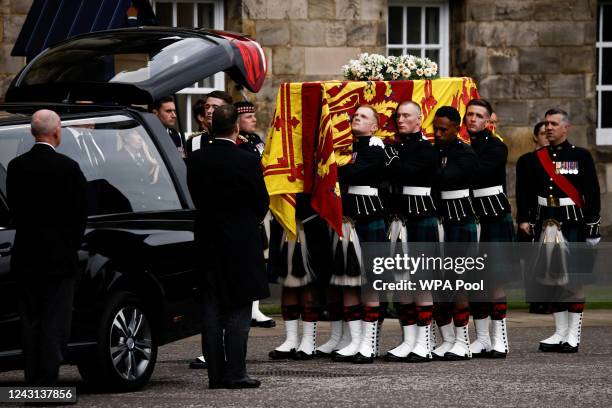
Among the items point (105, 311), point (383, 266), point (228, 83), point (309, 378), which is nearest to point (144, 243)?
point (105, 311)

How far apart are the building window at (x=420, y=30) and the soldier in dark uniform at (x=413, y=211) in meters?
8.42

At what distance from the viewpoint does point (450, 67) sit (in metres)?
20.5

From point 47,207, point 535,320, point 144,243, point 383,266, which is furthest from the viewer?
point 535,320

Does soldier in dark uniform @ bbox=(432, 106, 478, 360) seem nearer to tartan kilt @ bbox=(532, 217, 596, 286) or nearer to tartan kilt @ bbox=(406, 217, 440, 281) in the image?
tartan kilt @ bbox=(406, 217, 440, 281)

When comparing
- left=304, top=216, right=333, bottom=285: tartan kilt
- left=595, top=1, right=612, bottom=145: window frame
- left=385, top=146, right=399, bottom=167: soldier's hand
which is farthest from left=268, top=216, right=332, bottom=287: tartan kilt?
left=595, top=1, right=612, bottom=145: window frame

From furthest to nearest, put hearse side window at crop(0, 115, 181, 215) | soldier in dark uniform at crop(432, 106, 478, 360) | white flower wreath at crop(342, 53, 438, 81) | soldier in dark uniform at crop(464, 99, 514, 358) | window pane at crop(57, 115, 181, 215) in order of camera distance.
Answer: white flower wreath at crop(342, 53, 438, 81)
soldier in dark uniform at crop(464, 99, 514, 358)
soldier in dark uniform at crop(432, 106, 478, 360)
window pane at crop(57, 115, 181, 215)
hearse side window at crop(0, 115, 181, 215)

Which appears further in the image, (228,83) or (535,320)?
(228,83)

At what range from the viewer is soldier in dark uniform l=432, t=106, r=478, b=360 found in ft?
39.8

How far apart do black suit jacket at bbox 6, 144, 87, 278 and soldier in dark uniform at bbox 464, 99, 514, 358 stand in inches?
155

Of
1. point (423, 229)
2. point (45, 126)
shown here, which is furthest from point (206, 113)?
point (45, 126)

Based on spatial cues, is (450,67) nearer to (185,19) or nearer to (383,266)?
(185,19)

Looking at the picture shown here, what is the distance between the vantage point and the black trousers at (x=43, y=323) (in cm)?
929

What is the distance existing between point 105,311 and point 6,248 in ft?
2.58

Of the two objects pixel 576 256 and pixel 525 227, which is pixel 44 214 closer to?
pixel 525 227
